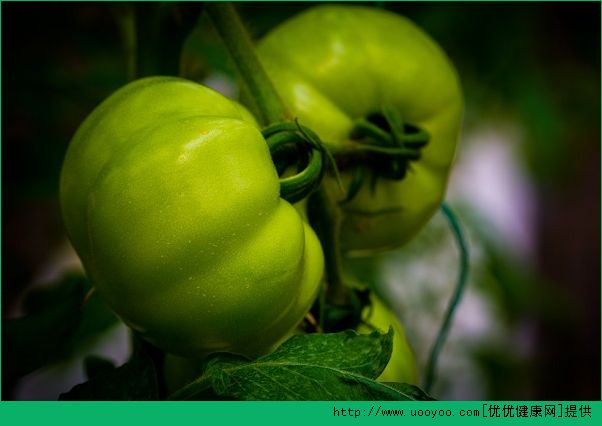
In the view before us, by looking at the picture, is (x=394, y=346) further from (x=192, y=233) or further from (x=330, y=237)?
(x=192, y=233)

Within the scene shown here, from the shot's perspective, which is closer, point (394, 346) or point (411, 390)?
point (411, 390)

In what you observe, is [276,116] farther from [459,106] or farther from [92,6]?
[92,6]

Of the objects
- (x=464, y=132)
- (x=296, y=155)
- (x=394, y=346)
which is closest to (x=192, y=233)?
(x=296, y=155)

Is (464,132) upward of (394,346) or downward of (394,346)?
downward

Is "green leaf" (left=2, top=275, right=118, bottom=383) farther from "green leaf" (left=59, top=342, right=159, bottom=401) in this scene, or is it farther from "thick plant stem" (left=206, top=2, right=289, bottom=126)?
"thick plant stem" (left=206, top=2, right=289, bottom=126)

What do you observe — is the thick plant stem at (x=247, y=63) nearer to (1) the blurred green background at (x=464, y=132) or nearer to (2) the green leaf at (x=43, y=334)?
(1) the blurred green background at (x=464, y=132)

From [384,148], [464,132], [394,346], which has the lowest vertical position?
[464,132]

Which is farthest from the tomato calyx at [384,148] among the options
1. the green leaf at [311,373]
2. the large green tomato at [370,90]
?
the green leaf at [311,373]
